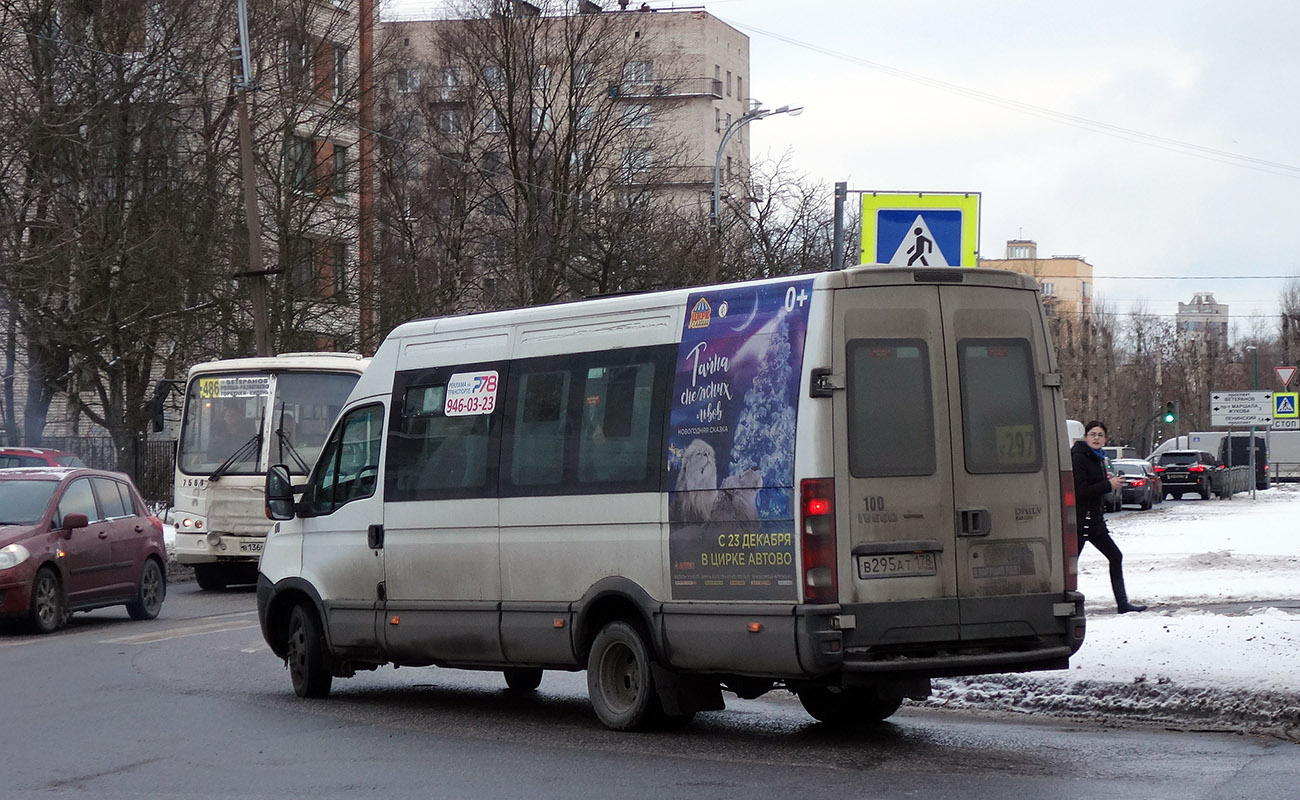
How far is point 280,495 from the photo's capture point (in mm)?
12734

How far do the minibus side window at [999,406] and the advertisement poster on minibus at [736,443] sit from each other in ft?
3.35

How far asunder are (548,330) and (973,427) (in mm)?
2807

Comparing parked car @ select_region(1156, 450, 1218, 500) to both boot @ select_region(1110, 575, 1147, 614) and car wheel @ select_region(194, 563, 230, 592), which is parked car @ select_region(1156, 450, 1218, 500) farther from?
boot @ select_region(1110, 575, 1147, 614)

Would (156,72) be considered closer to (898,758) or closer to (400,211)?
(400,211)

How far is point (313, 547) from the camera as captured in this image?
12508mm

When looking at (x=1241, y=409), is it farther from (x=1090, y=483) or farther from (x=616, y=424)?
(x=616, y=424)

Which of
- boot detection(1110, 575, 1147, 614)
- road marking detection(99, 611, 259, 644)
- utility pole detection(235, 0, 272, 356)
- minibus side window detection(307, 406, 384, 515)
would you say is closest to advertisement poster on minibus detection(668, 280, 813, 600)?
minibus side window detection(307, 406, 384, 515)

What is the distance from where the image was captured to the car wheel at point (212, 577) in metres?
24.0

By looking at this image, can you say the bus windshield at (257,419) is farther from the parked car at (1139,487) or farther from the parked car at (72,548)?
the parked car at (1139,487)

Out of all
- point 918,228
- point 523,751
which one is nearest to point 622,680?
point 523,751

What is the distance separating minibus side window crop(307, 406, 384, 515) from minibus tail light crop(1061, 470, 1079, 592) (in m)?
4.75

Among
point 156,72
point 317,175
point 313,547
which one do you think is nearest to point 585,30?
point 317,175

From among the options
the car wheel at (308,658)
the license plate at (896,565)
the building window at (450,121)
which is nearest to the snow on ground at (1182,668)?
the license plate at (896,565)

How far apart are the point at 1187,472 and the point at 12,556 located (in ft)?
154
